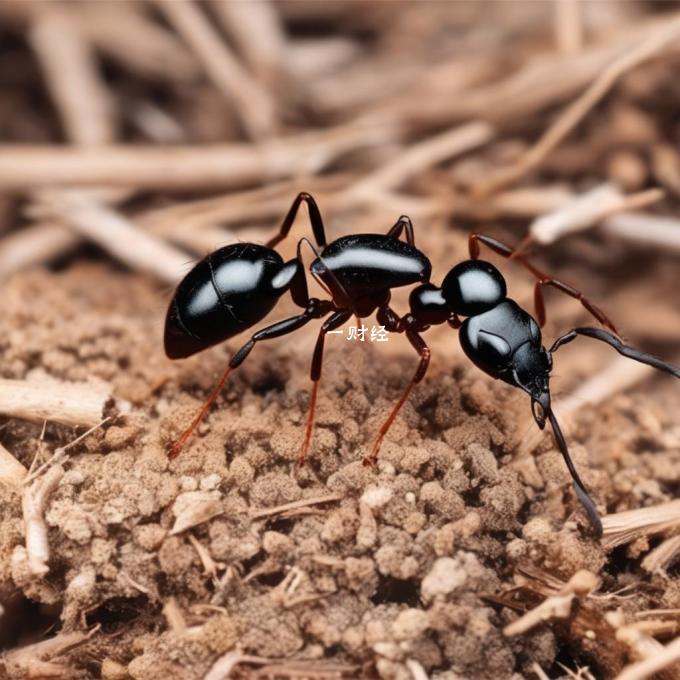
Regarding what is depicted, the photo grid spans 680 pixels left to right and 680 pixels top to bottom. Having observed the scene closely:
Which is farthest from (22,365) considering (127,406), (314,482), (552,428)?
(552,428)

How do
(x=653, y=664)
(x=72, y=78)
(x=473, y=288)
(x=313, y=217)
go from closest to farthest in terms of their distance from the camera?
1. (x=653, y=664)
2. (x=473, y=288)
3. (x=313, y=217)
4. (x=72, y=78)

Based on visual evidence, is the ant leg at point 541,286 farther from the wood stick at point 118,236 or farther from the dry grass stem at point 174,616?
the dry grass stem at point 174,616

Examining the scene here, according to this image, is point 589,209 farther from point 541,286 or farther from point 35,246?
point 35,246

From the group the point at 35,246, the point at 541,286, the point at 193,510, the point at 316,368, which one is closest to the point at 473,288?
the point at 541,286

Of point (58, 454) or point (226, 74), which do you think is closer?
point (58, 454)

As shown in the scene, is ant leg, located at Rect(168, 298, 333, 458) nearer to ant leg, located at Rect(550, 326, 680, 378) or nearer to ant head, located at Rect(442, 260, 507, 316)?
ant head, located at Rect(442, 260, 507, 316)

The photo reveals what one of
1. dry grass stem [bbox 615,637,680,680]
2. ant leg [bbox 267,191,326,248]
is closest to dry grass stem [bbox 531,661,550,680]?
dry grass stem [bbox 615,637,680,680]
